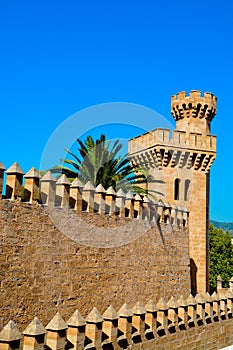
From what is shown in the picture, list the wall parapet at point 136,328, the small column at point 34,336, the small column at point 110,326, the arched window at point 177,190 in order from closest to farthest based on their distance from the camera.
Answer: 1. the small column at point 34,336
2. the wall parapet at point 136,328
3. the small column at point 110,326
4. the arched window at point 177,190

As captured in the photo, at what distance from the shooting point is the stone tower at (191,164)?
1986 cm

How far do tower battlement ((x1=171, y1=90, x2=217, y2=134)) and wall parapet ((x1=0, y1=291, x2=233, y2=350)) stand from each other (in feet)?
27.4

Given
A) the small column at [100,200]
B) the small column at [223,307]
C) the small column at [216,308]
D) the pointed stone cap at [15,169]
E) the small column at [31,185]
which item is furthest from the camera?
the small column at [223,307]

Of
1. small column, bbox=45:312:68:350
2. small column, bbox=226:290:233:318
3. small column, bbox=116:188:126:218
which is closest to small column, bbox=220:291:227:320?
small column, bbox=226:290:233:318

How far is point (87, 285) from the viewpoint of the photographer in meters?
10.9

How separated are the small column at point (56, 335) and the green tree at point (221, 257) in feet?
87.9

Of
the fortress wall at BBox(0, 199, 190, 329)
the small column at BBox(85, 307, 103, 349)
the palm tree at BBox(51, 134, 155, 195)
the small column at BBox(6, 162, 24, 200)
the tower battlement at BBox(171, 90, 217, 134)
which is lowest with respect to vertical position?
the small column at BBox(85, 307, 103, 349)

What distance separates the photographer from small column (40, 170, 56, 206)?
980 cm

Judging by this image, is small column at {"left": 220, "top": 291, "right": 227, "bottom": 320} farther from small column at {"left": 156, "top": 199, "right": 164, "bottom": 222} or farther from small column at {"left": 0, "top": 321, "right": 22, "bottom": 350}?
small column at {"left": 0, "top": 321, "right": 22, "bottom": 350}

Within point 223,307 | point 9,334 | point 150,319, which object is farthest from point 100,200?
point 223,307

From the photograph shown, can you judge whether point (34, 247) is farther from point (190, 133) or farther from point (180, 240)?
point (190, 133)

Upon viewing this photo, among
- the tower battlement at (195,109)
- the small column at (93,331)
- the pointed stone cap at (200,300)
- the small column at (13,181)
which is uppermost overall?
the tower battlement at (195,109)

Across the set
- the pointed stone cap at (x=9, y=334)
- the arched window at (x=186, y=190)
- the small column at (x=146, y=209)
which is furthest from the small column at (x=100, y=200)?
the arched window at (x=186, y=190)

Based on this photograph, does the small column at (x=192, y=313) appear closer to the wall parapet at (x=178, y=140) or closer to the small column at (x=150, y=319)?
the small column at (x=150, y=319)
